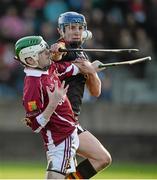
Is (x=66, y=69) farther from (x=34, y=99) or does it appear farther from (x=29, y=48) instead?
(x=34, y=99)

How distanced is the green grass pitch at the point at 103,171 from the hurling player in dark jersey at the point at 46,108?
13.8ft

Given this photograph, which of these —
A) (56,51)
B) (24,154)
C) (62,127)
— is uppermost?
(56,51)

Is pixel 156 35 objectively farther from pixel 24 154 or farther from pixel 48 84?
pixel 48 84

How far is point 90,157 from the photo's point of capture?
32.4 ft

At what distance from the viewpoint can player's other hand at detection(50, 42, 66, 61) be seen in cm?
947

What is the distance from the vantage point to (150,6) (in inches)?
715

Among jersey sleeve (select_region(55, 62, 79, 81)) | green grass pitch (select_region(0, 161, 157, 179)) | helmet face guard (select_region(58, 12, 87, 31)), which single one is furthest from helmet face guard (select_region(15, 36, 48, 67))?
green grass pitch (select_region(0, 161, 157, 179))

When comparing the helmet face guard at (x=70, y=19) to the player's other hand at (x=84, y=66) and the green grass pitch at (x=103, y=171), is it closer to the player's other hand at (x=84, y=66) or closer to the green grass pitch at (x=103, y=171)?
the player's other hand at (x=84, y=66)

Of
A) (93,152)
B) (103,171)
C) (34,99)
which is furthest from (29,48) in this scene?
(103,171)

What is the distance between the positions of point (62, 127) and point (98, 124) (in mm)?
7444

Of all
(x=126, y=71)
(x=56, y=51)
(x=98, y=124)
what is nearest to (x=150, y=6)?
(x=126, y=71)

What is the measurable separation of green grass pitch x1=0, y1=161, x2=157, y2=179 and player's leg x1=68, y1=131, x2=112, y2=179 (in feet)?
12.1

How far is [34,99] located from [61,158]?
2.23 ft

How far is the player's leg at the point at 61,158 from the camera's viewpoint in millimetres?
9250
